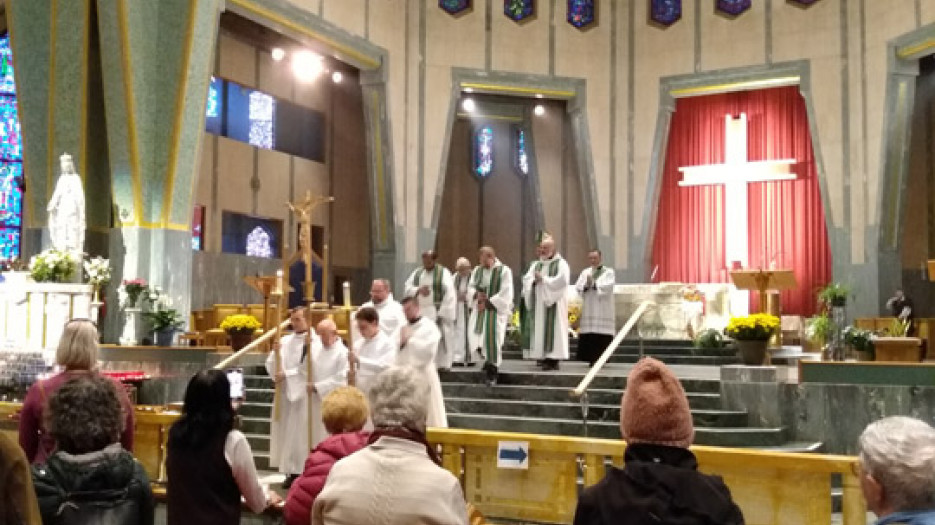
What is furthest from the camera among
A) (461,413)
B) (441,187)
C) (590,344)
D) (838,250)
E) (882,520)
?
(441,187)

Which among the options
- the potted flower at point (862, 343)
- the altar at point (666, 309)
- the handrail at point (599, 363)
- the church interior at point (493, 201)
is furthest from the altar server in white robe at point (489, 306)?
the potted flower at point (862, 343)

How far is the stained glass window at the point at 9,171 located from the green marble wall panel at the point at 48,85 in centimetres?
350

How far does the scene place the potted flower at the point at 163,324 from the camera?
40.3 ft

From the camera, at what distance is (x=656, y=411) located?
2264mm

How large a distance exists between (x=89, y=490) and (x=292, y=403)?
4920 mm

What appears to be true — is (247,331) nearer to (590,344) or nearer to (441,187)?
(590,344)

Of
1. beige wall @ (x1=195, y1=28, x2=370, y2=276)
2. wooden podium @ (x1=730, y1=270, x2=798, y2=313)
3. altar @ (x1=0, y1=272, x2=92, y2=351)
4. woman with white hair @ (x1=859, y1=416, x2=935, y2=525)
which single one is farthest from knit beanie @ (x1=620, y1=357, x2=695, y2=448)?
beige wall @ (x1=195, y1=28, x2=370, y2=276)

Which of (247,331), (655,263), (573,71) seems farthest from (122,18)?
(655,263)

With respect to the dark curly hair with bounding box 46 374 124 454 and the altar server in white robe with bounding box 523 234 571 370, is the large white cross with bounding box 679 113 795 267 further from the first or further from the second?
the dark curly hair with bounding box 46 374 124 454

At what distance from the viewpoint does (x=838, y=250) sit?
1631 centimetres

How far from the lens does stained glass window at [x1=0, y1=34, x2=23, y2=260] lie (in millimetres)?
16453

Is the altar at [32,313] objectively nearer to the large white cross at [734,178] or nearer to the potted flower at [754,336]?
the potted flower at [754,336]

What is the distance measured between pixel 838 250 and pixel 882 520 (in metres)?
15.6

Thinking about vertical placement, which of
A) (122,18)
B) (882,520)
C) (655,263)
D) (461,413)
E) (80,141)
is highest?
(122,18)
